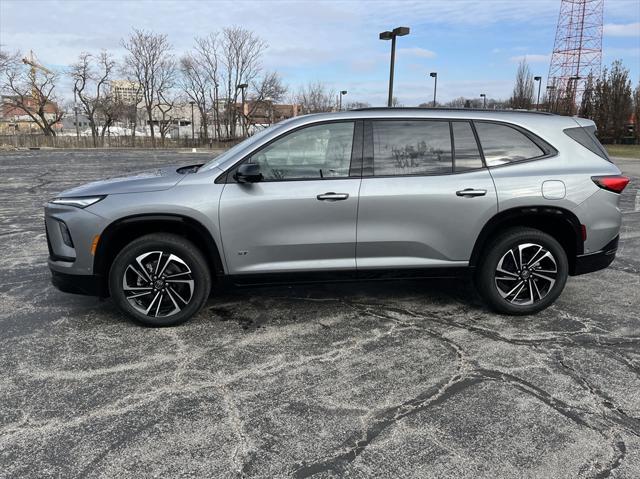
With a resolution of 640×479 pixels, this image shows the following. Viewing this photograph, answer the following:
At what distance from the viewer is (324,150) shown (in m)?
4.16

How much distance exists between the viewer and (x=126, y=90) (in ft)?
204

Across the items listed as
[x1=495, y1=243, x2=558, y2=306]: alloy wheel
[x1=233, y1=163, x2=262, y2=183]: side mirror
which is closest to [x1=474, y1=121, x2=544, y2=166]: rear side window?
[x1=495, y1=243, x2=558, y2=306]: alloy wheel

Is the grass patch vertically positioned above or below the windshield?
above

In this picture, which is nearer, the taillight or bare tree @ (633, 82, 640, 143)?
the taillight

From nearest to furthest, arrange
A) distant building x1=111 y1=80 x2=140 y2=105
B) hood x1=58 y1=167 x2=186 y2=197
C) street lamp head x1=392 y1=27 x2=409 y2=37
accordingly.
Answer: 1. hood x1=58 y1=167 x2=186 y2=197
2. street lamp head x1=392 y1=27 x2=409 y2=37
3. distant building x1=111 y1=80 x2=140 y2=105

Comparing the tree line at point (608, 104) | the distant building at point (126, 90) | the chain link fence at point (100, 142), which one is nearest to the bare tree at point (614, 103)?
the tree line at point (608, 104)

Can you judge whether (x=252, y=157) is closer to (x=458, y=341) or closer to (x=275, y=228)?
(x=275, y=228)

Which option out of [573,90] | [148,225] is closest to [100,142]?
[573,90]

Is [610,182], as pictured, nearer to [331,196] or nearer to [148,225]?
[331,196]

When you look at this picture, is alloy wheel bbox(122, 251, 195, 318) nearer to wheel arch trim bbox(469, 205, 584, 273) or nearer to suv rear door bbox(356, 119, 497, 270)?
suv rear door bbox(356, 119, 497, 270)

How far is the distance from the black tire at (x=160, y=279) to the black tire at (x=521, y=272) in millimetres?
2474

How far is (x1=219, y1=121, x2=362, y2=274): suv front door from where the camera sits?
13.1 ft

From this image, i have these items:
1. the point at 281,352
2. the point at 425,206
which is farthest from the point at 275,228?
the point at 425,206

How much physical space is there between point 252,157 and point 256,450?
2.35 metres
